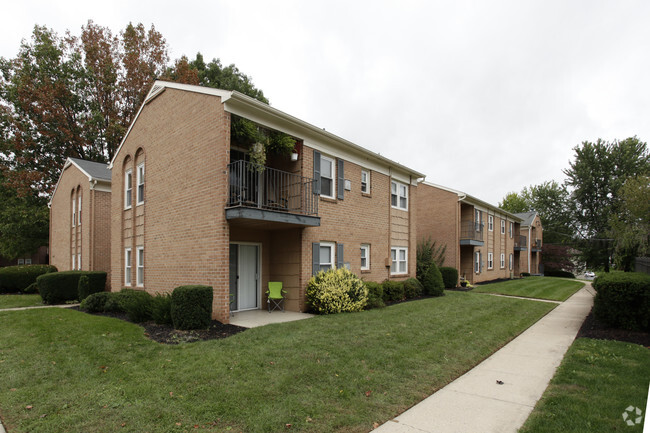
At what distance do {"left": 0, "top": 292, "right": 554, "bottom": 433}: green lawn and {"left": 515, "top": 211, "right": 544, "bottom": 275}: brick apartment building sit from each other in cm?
3414

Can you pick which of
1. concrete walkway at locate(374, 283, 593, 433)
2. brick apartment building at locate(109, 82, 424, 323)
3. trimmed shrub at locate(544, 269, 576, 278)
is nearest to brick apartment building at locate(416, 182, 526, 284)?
brick apartment building at locate(109, 82, 424, 323)

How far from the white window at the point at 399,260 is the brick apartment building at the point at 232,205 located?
0.73 meters

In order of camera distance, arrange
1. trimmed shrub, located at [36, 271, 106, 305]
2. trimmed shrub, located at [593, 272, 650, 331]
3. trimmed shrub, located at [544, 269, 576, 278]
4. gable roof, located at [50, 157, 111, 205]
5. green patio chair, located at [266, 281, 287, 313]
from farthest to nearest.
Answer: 1. trimmed shrub, located at [544, 269, 576, 278]
2. gable roof, located at [50, 157, 111, 205]
3. trimmed shrub, located at [36, 271, 106, 305]
4. green patio chair, located at [266, 281, 287, 313]
5. trimmed shrub, located at [593, 272, 650, 331]

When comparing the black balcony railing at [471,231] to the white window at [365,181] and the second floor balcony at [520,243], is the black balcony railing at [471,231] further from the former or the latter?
the second floor balcony at [520,243]

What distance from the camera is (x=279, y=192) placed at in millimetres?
12508

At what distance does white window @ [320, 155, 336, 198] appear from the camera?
513 inches

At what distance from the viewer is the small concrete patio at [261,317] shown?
9.57m

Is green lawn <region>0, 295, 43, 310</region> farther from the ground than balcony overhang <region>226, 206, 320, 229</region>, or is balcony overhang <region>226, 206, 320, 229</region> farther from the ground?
balcony overhang <region>226, 206, 320, 229</region>

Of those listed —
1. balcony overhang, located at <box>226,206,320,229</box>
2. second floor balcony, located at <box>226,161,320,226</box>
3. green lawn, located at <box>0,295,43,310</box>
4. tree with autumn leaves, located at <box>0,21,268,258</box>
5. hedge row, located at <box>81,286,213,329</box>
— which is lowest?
green lawn, located at <box>0,295,43,310</box>

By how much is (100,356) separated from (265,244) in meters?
6.47

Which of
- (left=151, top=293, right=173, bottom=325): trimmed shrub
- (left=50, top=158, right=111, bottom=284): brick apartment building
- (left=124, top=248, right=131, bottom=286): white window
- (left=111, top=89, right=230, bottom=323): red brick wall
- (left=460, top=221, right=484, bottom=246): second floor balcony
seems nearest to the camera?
(left=151, top=293, right=173, bottom=325): trimmed shrub

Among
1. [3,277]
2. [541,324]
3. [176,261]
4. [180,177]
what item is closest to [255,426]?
[176,261]

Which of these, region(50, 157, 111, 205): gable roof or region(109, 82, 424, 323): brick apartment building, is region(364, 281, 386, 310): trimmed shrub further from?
region(50, 157, 111, 205): gable roof

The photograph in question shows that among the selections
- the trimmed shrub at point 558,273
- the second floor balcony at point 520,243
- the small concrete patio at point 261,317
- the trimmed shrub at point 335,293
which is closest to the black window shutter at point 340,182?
the trimmed shrub at point 335,293
